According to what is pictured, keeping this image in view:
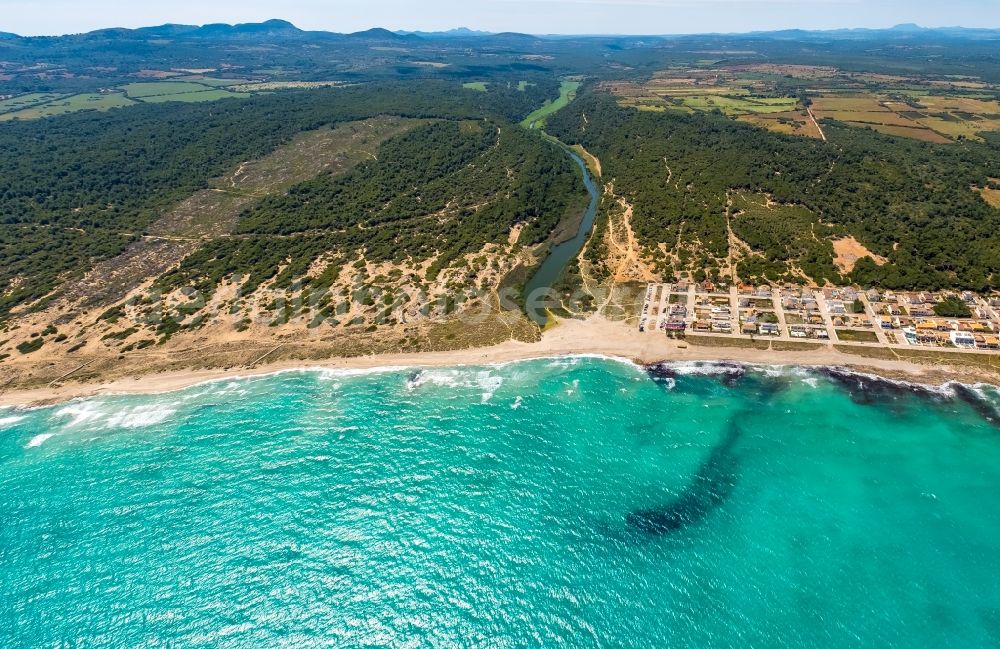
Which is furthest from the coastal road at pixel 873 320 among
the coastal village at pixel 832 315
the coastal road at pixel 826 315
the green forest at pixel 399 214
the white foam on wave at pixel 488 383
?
the green forest at pixel 399 214

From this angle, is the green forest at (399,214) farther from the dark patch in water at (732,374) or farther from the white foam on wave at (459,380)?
the dark patch in water at (732,374)

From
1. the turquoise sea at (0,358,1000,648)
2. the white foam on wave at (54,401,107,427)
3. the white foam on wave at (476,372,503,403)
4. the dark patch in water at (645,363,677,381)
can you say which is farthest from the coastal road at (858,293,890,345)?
the white foam on wave at (54,401,107,427)

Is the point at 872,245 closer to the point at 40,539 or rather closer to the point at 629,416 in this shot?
the point at 629,416

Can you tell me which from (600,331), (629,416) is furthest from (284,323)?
(629,416)

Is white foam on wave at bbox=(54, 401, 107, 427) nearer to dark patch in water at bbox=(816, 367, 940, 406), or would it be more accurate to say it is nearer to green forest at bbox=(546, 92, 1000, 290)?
dark patch in water at bbox=(816, 367, 940, 406)

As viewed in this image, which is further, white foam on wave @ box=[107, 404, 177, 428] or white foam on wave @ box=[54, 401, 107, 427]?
white foam on wave @ box=[54, 401, 107, 427]

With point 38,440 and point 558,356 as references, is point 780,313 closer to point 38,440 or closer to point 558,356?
point 558,356
